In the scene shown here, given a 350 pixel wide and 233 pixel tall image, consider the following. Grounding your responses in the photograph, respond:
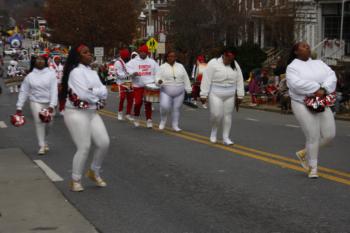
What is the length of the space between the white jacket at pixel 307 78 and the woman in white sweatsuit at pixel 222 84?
3341mm

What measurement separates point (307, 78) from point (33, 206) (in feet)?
12.3

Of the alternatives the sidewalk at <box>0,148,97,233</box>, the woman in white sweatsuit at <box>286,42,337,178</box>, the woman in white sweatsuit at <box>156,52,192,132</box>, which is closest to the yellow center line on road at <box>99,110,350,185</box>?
the woman in white sweatsuit at <box>286,42,337,178</box>

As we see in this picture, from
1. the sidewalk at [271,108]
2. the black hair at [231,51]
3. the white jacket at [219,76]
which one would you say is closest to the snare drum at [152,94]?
the white jacket at [219,76]

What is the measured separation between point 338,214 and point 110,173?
398 cm

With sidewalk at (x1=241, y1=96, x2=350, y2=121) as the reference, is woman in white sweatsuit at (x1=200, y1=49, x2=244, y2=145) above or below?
above

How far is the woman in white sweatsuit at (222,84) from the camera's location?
1243 centimetres

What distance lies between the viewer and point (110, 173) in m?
10.2

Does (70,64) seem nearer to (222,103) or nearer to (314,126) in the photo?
(314,126)

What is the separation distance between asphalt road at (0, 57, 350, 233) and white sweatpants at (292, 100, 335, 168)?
16.0 inches

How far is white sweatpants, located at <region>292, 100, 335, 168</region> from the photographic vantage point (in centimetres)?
905

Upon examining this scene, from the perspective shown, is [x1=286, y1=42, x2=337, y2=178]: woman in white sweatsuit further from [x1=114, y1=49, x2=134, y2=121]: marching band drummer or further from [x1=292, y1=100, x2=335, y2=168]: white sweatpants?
[x1=114, y1=49, x2=134, y2=121]: marching band drummer

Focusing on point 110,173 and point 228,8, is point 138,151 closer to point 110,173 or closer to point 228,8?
point 110,173

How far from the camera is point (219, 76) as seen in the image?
12.4 metres

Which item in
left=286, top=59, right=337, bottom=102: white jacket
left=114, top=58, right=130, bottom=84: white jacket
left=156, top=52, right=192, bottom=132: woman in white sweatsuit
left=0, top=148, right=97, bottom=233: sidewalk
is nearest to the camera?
left=0, top=148, right=97, bottom=233: sidewalk
